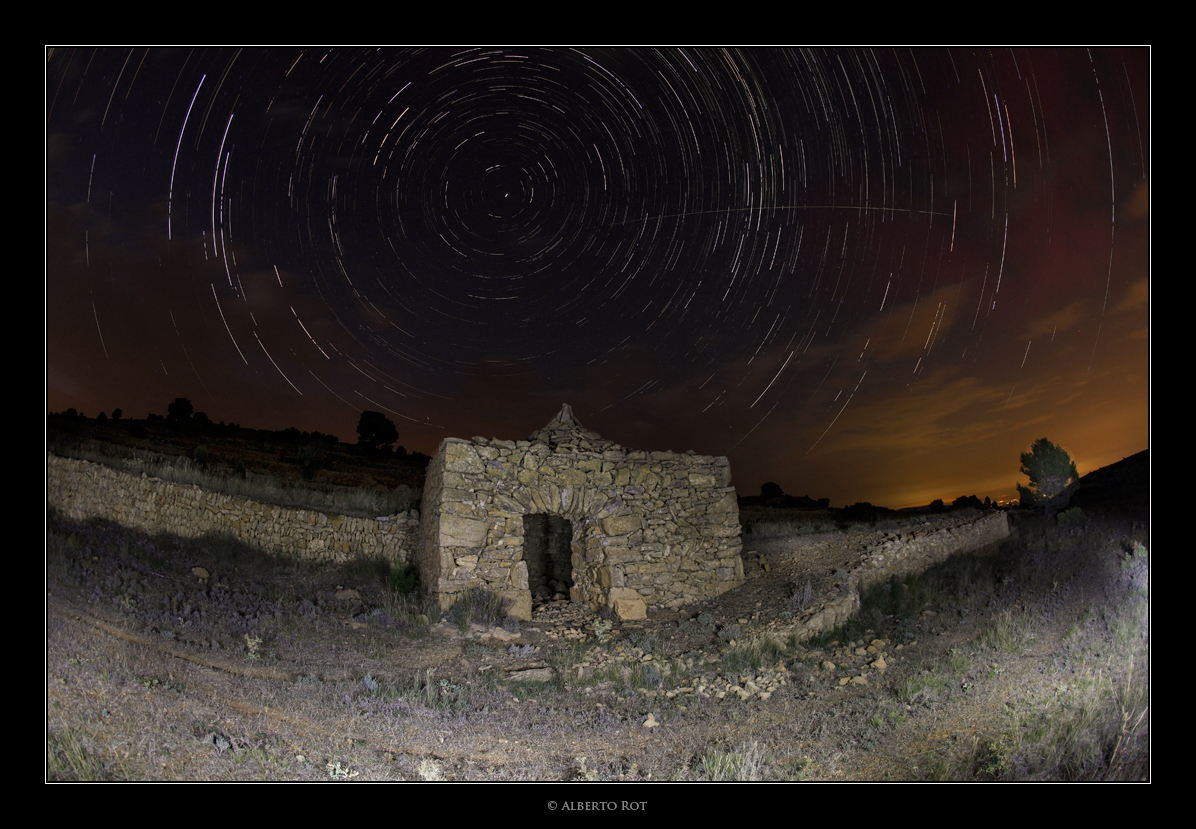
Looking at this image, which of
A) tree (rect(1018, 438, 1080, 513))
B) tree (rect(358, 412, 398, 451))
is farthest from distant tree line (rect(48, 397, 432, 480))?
tree (rect(1018, 438, 1080, 513))

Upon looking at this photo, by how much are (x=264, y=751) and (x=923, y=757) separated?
21.0 ft

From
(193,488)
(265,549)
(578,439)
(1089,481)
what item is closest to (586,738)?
(578,439)

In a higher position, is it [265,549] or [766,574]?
[265,549]

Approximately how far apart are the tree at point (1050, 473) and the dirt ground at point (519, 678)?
798 centimetres

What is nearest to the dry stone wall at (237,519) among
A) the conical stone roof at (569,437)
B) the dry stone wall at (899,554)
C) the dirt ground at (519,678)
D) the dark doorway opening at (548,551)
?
the dirt ground at (519,678)

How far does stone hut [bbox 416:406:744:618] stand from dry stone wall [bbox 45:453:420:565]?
118 centimetres

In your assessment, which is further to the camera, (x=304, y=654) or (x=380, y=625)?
(x=380, y=625)

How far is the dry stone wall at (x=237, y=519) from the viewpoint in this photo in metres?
13.9

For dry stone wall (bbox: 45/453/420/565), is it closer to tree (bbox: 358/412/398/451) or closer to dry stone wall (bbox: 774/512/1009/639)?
dry stone wall (bbox: 774/512/1009/639)

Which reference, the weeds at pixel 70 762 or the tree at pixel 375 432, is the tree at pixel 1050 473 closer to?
the weeds at pixel 70 762

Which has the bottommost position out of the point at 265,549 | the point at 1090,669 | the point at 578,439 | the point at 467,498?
the point at 1090,669

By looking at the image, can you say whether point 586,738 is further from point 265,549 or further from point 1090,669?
point 265,549

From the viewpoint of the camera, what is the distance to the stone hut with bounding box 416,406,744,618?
1185 cm

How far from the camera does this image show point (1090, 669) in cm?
754
